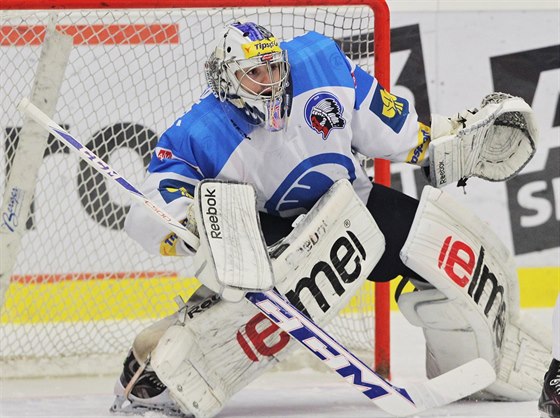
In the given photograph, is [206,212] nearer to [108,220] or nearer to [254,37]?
[254,37]

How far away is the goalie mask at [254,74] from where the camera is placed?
9.34 ft

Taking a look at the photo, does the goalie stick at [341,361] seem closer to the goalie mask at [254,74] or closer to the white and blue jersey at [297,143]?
the white and blue jersey at [297,143]

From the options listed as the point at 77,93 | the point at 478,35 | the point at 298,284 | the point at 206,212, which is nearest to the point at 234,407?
the point at 298,284

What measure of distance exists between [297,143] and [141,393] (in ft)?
2.35

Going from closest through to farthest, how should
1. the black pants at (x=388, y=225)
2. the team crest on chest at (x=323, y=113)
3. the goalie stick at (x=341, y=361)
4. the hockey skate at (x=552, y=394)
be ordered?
the hockey skate at (x=552, y=394), the goalie stick at (x=341, y=361), the team crest on chest at (x=323, y=113), the black pants at (x=388, y=225)

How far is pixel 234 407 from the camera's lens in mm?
3146

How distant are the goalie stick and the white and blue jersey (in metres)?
0.11

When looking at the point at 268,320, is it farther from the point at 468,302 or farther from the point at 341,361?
the point at 468,302

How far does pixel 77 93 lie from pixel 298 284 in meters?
1.16

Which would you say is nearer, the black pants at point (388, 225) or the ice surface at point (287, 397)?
the ice surface at point (287, 397)

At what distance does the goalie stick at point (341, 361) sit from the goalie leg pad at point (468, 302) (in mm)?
206

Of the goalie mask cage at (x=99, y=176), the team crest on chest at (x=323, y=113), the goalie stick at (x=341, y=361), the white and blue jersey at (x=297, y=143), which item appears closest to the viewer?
the goalie stick at (x=341, y=361)

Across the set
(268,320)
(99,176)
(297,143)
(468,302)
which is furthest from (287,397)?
(99,176)

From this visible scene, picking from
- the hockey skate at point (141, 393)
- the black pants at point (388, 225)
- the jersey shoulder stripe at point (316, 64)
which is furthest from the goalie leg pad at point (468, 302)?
the hockey skate at point (141, 393)
